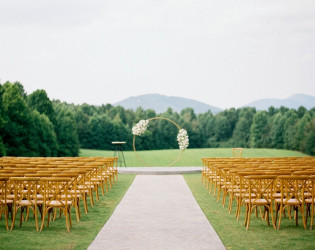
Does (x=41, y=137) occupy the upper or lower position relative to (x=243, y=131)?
lower

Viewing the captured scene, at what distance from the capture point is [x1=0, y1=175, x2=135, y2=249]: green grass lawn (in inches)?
299

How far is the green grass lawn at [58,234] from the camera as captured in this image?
759 cm

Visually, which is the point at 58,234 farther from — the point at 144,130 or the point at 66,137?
the point at 66,137

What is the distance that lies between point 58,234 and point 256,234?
380 centimetres

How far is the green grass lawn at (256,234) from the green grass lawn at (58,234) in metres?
2.48

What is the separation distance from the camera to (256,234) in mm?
8484

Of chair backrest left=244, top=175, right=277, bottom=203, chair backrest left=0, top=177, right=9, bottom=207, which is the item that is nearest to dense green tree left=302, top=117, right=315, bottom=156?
chair backrest left=244, top=175, right=277, bottom=203

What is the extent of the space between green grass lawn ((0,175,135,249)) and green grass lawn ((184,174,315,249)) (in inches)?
97.8

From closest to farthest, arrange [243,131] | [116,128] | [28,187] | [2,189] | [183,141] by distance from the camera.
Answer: [28,187]
[2,189]
[183,141]
[116,128]
[243,131]

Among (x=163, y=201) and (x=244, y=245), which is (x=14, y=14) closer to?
(x=163, y=201)

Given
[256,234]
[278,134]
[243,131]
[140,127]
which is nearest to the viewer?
[256,234]

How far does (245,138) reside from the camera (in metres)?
86.8

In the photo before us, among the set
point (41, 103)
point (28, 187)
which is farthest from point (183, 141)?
point (41, 103)

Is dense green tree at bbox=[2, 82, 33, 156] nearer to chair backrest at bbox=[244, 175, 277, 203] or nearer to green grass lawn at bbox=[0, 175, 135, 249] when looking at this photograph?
green grass lawn at bbox=[0, 175, 135, 249]
